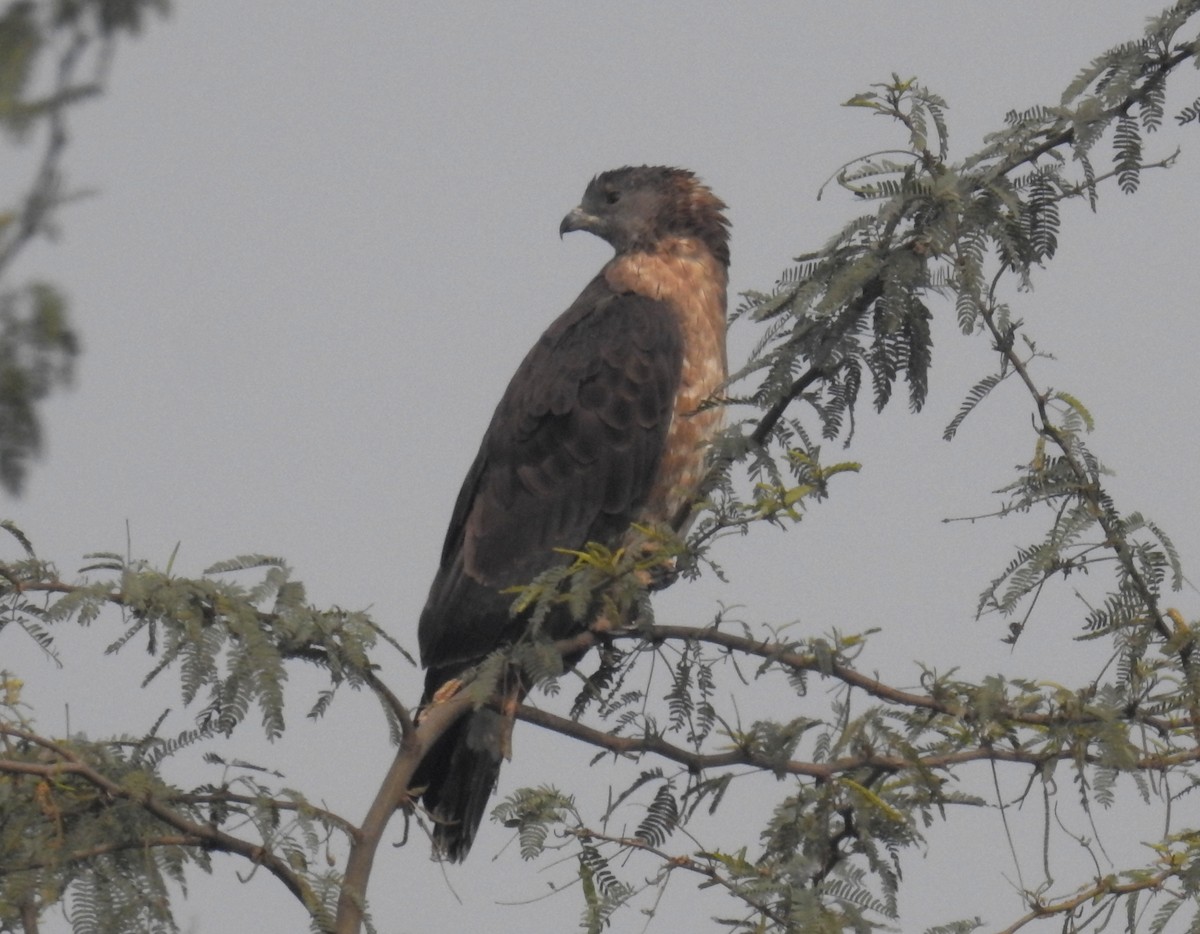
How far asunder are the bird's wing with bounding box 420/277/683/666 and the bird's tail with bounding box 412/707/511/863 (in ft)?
1.85

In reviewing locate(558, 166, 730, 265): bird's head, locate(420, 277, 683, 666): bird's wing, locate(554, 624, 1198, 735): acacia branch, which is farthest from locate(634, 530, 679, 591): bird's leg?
locate(558, 166, 730, 265): bird's head

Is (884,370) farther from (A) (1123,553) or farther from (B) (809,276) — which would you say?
(A) (1123,553)

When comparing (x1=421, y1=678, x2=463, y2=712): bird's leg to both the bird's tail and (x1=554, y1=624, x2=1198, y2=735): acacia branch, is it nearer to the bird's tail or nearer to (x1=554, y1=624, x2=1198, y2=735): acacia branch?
the bird's tail

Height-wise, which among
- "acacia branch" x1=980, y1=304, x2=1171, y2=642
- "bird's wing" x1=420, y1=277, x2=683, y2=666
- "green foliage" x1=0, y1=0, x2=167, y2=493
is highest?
"bird's wing" x1=420, y1=277, x2=683, y2=666

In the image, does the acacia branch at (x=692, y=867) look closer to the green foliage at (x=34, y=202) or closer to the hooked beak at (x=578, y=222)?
the green foliage at (x=34, y=202)

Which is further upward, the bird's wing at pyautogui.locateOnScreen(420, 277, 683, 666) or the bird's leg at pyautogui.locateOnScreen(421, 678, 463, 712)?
the bird's wing at pyautogui.locateOnScreen(420, 277, 683, 666)

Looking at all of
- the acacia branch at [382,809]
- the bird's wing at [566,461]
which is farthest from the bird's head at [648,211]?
Result: the acacia branch at [382,809]

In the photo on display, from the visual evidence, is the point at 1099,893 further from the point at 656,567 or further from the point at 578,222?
the point at 578,222

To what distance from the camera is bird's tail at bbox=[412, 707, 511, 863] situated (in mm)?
5160

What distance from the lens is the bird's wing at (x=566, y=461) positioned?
5844 mm

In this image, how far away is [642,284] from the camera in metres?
6.39

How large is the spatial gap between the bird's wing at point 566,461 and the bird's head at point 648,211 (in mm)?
746

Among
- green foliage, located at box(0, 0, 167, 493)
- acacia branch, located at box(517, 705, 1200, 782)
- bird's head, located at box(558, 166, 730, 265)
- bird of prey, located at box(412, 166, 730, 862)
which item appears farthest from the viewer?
bird's head, located at box(558, 166, 730, 265)

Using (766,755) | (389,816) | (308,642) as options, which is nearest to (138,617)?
(308,642)
